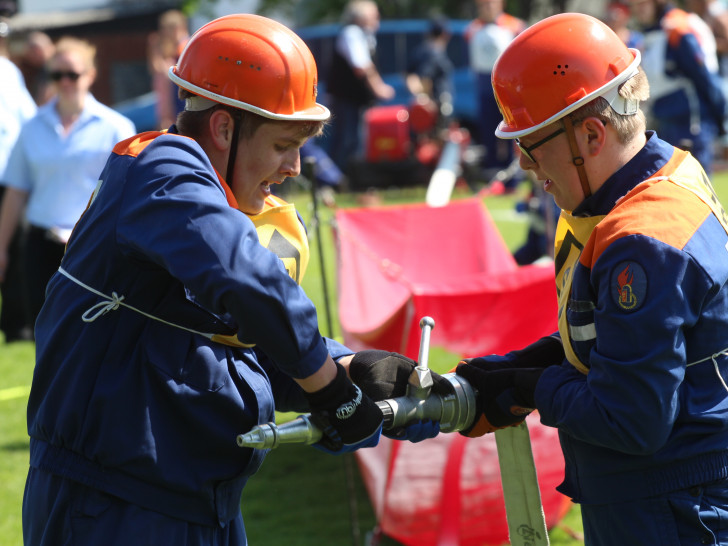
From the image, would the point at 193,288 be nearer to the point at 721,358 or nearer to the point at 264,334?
the point at 264,334

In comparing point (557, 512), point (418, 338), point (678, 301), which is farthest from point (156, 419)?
point (557, 512)

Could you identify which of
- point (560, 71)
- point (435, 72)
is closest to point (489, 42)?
point (435, 72)

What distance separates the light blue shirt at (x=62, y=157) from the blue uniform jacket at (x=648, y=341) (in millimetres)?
4767

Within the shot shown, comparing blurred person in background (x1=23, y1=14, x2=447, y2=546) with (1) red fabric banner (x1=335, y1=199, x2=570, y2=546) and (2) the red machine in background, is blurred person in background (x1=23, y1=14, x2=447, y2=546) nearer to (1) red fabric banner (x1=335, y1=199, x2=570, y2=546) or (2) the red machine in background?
(1) red fabric banner (x1=335, y1=199, x2=570, y2=546)

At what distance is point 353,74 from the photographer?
47.6 feet

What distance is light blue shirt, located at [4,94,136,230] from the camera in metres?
6.64

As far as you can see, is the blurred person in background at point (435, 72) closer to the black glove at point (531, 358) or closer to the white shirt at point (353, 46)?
the white shirt at point (353, 46)

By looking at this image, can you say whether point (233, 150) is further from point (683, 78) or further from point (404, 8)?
point (404, 8)

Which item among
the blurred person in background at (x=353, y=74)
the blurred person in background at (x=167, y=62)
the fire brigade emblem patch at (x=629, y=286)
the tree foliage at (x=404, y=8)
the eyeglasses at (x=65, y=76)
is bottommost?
the tree foliage at (x=404, y=8)

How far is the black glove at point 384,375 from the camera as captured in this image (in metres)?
2.85

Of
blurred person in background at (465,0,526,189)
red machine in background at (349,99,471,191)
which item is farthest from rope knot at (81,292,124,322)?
red machine in background at (349,99,471,191)

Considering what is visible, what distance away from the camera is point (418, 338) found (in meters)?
4.28

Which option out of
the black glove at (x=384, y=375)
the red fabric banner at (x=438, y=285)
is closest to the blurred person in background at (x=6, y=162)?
the red fabric banner at (x=438, y=285)

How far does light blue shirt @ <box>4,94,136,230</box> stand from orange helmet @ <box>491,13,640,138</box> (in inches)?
177
